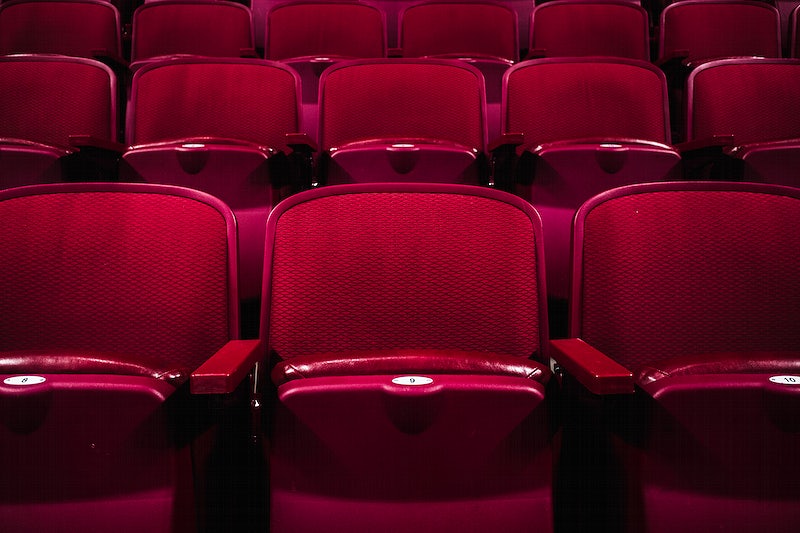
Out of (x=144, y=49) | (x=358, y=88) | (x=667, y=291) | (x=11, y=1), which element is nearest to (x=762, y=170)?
(x=667, y=291)

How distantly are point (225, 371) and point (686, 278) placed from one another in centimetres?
23

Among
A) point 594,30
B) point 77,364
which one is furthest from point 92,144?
point 594,30

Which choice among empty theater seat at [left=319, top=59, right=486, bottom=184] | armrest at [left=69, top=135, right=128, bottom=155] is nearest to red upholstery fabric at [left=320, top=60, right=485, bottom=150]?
empty theater seat at [left=319, top=59, right=486, bottom=184]

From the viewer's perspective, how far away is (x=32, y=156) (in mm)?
435

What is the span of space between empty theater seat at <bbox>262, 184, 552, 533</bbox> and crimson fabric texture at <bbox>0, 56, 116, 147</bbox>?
0.36 m

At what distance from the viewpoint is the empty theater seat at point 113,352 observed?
22 cm

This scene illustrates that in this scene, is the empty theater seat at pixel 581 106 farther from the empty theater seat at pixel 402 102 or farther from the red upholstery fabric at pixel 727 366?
the red upholstery fabric at pixel 727 366

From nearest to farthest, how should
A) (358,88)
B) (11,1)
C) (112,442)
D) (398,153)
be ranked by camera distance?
(112,442) < (398,153) < (358,88) < (11,1)

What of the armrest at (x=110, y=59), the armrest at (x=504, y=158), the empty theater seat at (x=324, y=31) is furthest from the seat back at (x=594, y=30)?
the armrest at (x=110, y=59)

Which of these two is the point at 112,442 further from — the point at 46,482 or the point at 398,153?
the point at 398,153

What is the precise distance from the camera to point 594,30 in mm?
829

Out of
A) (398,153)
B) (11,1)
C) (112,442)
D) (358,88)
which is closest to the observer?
(112,442)

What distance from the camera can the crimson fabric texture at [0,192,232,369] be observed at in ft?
0.99

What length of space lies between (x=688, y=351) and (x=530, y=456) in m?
0.12
